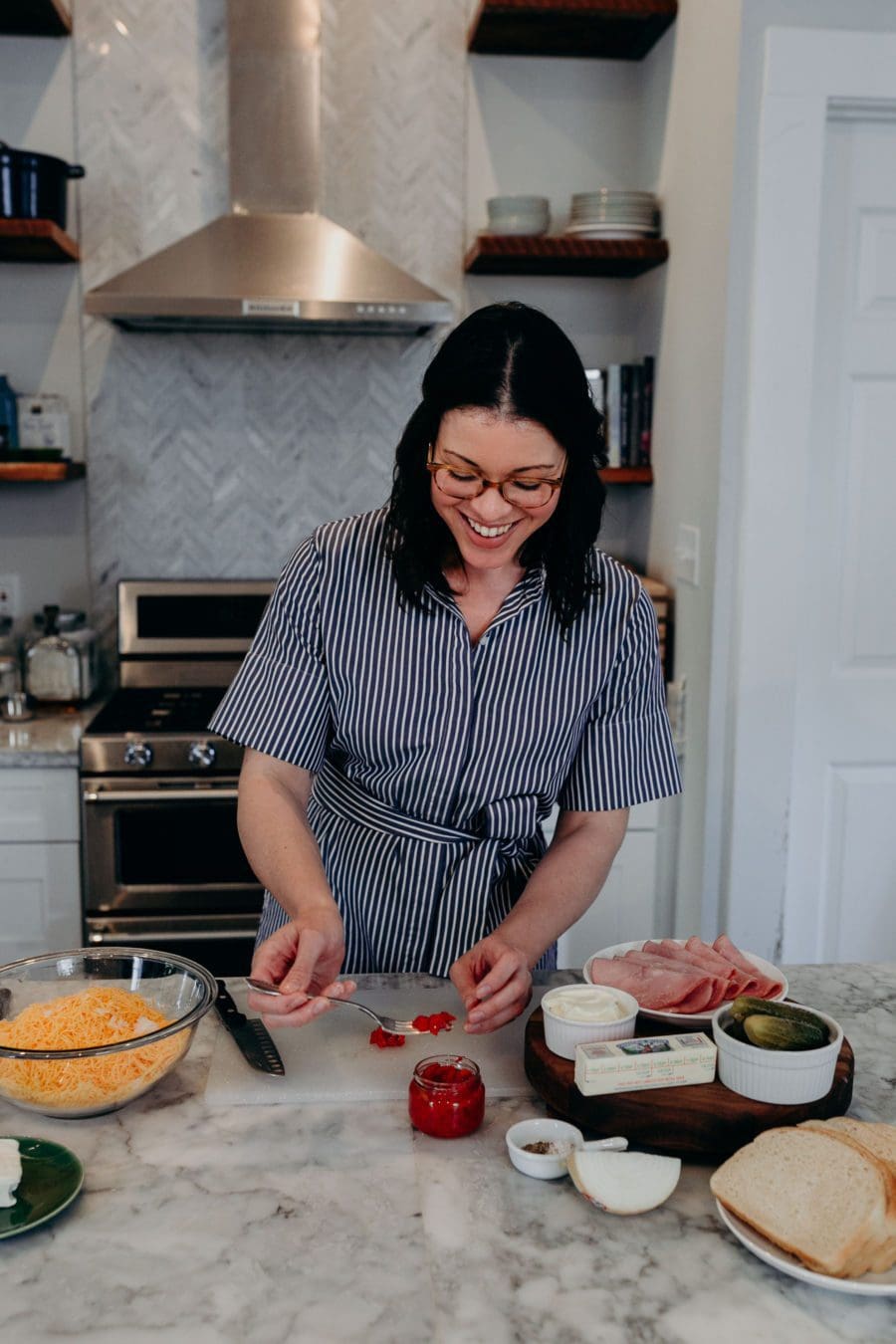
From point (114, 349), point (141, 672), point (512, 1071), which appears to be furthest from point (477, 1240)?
point (114, 349)

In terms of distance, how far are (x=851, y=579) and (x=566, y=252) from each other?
1022 millimetres

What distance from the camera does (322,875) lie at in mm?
1439

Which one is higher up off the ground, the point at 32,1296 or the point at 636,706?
the point at 636,706

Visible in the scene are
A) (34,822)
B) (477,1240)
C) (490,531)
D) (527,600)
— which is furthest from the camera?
(34,822)

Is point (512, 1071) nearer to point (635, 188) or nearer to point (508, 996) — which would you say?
point (508, 996)

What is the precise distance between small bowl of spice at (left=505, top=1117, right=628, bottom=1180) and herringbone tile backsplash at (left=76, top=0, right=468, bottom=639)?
2347mm

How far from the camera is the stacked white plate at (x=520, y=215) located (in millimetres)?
2934

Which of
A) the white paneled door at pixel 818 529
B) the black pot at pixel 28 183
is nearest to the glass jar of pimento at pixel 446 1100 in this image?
the white paneled door at pixel 818 529

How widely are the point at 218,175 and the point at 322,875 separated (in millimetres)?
2258

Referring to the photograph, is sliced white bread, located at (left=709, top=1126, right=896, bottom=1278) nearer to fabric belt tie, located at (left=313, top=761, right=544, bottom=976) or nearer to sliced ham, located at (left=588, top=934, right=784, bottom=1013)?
sliced ham, located at (left=588, top=934, right=784, bottom=1013)

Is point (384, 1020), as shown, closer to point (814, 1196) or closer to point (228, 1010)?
point (228, 1010)

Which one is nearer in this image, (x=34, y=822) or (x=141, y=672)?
(x=34, y=822)

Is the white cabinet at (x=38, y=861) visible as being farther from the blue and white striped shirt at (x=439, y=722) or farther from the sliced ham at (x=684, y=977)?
the sliced ham at (x=684, y=977)

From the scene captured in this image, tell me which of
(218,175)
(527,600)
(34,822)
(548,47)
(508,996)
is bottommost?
(34,822)
